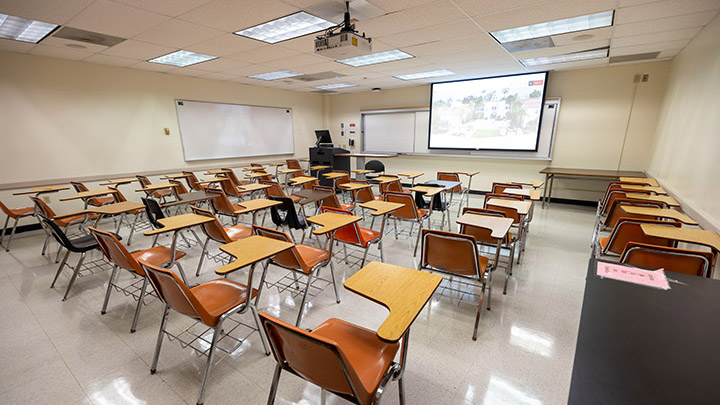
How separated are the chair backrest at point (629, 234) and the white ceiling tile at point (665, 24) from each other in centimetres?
259

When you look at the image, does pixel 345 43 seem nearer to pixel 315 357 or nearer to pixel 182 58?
pixel 315 357

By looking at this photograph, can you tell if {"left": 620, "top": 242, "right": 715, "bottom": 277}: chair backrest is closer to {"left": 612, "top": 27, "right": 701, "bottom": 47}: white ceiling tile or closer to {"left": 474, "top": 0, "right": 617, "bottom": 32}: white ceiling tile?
{"left": 474, "top": 0, "right": 617, "bottom": 32}: white ceiling tile

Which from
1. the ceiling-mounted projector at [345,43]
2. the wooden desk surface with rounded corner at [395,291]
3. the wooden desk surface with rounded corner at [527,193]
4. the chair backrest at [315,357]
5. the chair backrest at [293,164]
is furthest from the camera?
the chair backrest at [293,164]

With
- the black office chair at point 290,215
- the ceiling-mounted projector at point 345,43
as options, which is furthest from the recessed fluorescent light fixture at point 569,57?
the black office chair at point 290,215

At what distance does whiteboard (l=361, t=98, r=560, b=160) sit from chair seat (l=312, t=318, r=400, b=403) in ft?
23.2

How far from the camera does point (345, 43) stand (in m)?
3.10

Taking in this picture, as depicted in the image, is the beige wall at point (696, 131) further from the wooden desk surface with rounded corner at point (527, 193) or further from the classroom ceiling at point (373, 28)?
the wooden desk surface with rounded corner at point (527, 193)

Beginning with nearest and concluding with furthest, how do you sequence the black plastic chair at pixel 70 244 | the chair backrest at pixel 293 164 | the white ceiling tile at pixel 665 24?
the black plastic chair at pixel 70 244, the white ceiling tile at pixel 665 24, the chair backrest at pixel 293 164

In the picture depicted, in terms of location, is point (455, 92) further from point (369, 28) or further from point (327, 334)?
point (327, 334)

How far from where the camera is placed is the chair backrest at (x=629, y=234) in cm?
256

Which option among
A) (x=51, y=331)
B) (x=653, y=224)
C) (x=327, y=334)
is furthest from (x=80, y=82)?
(x=653, y=224)

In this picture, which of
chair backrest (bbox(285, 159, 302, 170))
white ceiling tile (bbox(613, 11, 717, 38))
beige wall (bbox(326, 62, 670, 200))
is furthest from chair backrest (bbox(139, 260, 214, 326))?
beige wall (bbox(326, 62, 670, 200))

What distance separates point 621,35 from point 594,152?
125 inches

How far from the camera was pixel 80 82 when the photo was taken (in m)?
5.39
